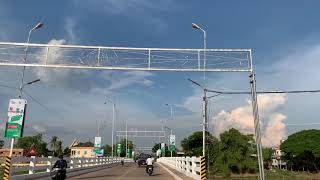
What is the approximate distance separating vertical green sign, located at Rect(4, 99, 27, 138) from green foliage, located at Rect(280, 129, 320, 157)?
88449 millimetres

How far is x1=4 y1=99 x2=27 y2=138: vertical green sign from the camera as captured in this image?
2250cm

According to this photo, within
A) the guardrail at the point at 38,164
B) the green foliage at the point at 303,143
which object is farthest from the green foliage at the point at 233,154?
the green foliage at the point at 303,143

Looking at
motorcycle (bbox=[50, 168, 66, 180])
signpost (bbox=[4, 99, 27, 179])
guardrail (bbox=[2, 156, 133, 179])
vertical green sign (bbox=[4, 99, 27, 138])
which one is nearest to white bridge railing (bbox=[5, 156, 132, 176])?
guardrail (bbox=[2, 156, 133, 179])

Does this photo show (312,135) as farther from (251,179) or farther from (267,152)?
(251,179)

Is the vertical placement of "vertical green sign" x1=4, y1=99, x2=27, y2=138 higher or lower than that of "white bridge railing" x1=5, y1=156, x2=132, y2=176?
higher

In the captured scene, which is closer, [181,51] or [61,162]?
[61,162]

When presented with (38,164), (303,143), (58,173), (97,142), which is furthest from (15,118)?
(303,143)

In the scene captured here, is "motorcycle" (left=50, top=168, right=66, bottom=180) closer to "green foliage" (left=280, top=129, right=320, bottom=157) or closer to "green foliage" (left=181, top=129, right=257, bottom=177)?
"green foliage" (left=181, top=129, right=257, bottom=177)

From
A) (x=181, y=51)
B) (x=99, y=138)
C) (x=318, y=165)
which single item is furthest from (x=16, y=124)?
(x=318, y=165)

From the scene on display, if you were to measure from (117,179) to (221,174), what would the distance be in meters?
47.1

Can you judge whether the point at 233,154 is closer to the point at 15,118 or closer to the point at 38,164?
the point at 38,164

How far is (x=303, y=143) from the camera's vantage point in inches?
4077

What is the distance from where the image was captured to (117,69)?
80.3 ft

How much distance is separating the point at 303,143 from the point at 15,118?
9322 centimetres
